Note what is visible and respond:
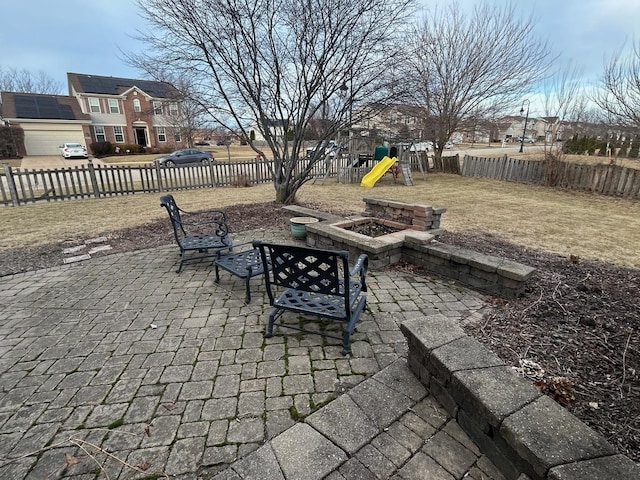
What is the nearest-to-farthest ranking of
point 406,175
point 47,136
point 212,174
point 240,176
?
point 212,174, point 406,175, point 240,176, point 47,136

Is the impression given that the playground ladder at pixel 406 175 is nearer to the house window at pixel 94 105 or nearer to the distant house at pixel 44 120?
the distant house at pixel 44 120

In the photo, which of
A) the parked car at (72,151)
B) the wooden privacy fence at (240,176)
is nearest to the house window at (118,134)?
the parked car at (72,151)

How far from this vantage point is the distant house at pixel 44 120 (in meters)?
27.6

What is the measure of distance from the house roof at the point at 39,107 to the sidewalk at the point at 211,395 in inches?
1354

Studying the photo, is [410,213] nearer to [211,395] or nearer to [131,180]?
[211,395]

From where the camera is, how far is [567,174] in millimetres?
10938

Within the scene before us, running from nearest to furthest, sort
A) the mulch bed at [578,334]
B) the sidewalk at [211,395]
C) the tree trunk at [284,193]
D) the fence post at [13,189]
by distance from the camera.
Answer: the sidewalk at [211,395]
the mulch bed at [578,334]
the tree trunk at [284,193]
the fence post at [13,189]

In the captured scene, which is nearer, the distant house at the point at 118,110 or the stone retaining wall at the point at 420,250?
the stone retaining wall at the point at 420,250

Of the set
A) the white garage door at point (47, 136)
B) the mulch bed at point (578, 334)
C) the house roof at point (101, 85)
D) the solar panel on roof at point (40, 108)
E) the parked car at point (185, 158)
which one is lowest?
the mulch bed at point (578, 334)

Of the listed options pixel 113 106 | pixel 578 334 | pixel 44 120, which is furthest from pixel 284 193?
pixel 113 106

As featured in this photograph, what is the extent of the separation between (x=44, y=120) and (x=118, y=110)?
236 inches

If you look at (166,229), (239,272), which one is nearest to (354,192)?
(166,229)

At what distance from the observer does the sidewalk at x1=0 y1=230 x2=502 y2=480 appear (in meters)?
1.59

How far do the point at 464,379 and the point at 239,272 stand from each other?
2286mm
